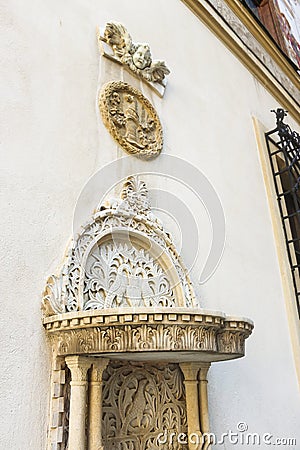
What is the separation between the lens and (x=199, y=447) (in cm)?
141

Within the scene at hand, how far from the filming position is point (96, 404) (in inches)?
47.0

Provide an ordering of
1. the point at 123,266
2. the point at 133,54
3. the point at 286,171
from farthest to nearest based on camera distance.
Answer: the point at 286,171
the point at 133,54
the point at 123,266

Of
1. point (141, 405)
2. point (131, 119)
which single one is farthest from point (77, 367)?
point (131, 119)

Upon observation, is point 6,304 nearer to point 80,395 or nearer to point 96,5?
point 80,395

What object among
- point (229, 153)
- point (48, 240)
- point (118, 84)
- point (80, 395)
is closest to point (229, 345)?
point (80, 395)

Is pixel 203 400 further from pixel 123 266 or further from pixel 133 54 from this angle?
pixel 133 54

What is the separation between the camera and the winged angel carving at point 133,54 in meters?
1.98

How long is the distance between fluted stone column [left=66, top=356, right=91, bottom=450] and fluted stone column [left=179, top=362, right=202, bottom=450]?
0.44m

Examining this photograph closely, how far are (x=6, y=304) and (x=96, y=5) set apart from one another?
61.8 inches

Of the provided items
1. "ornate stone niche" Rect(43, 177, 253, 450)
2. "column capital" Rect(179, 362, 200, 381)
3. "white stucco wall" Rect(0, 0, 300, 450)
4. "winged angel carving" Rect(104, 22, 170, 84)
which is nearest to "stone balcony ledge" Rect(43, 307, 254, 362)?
"ornate stone niche" Rect(43, 177, 253, 450)

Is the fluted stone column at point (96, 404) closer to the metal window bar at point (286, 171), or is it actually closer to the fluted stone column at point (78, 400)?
the fluted stone column at point (78, 400)

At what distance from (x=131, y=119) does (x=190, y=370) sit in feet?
3.61

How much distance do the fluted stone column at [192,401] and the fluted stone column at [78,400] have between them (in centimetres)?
44

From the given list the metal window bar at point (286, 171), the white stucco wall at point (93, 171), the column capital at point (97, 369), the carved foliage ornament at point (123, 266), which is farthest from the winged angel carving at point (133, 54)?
the column capital at point (97, 369)
